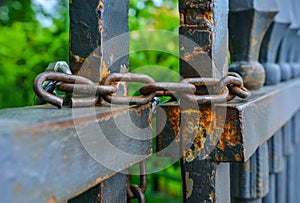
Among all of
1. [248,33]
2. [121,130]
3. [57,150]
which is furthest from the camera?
[248,33]

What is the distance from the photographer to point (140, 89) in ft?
1.90

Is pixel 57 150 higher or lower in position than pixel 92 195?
higher

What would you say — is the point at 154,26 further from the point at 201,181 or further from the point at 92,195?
the point at 92,195

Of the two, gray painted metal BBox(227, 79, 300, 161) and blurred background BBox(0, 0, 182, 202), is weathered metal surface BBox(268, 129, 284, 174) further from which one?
blurred background BBox(0, 0, 182, 202)

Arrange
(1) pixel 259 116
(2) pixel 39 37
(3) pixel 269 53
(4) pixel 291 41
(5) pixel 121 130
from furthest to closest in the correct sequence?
(2) pixel 39 37 < (4) pixel 291 41 < (3) pixel 269 53 < (1) pixel 259 116 < (5) pixel 121 130

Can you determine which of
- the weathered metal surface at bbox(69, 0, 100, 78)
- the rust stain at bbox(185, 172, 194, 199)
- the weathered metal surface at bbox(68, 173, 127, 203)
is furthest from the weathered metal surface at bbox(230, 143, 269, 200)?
the weathered metal surface at bbox(69, 0, 100, 78)

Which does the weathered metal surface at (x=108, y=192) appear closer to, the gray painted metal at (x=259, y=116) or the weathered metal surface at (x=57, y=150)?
the weathered metal surface at (x=57, y=150)

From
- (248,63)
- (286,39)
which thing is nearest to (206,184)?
(248,63)

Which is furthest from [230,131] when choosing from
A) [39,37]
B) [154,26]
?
[39,37]

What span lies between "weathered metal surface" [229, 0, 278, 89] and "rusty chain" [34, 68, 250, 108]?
14.8 inches

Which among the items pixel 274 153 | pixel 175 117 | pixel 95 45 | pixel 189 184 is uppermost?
pixel 95 45

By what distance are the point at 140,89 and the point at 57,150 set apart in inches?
8.1

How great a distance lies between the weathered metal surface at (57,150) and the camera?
1.12 feet

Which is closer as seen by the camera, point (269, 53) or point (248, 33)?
point (248, 33)
